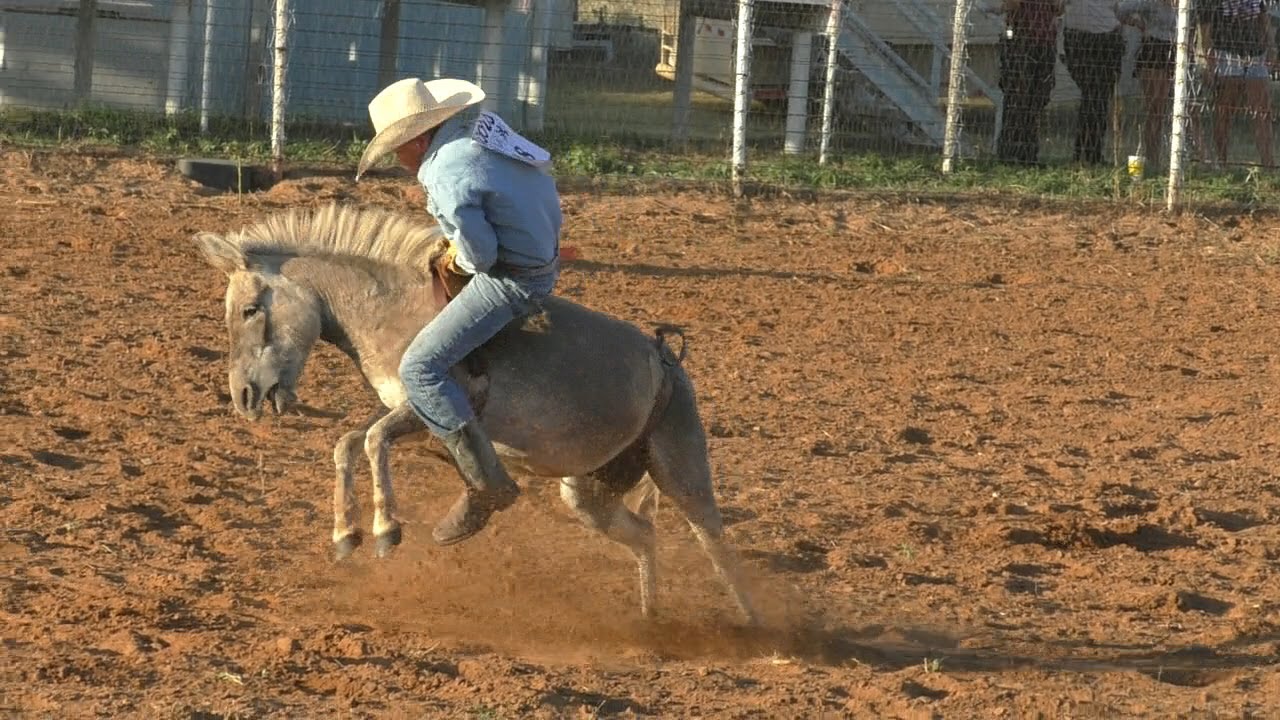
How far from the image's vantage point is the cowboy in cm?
591


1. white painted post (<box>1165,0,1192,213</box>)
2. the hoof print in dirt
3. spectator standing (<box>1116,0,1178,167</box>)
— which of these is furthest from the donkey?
spectator standing (<box>1116,0,1178,167</box>)

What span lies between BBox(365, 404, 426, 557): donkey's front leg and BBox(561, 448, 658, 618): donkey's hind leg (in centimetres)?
86

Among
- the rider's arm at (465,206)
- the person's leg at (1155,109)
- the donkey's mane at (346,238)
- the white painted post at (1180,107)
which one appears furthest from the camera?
the person's leg at (1155,109)

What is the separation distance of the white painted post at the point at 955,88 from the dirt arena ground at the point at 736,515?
3.14 meters

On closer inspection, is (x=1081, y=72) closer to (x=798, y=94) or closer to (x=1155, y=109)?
(x=1155, y=109)

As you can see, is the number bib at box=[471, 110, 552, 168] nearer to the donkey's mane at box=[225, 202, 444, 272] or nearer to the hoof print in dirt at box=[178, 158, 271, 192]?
the donkey's mane at box=[225, 202, 444, 272]

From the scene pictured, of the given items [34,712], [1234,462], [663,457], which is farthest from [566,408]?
[1234,462]

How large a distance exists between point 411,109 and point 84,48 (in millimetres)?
11449

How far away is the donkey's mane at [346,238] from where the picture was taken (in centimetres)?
653

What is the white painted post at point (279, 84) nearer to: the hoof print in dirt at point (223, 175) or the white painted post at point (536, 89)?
the hoof print in dirt at point (223, 175)

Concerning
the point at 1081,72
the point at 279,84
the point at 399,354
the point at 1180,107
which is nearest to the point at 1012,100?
the point at 1081,72

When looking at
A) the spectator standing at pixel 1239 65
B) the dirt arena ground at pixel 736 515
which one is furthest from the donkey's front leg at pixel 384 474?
the spectator standing at pixel 1239 65

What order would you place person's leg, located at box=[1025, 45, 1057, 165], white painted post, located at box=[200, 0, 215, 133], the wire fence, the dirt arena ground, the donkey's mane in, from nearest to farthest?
the dirt arena ground, the donkey's mane, white painted post, located at box=[200, 0, 215, 133], the wire fence, person's leg, located at box=[1025, 45, 1057, 165]

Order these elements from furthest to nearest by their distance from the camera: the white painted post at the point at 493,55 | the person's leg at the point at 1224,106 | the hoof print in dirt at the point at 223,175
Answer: the white painted post at the point at 493,55 → the person's leg at the point at 1224,106 → the hoof print in dirt at the point at 223,175
